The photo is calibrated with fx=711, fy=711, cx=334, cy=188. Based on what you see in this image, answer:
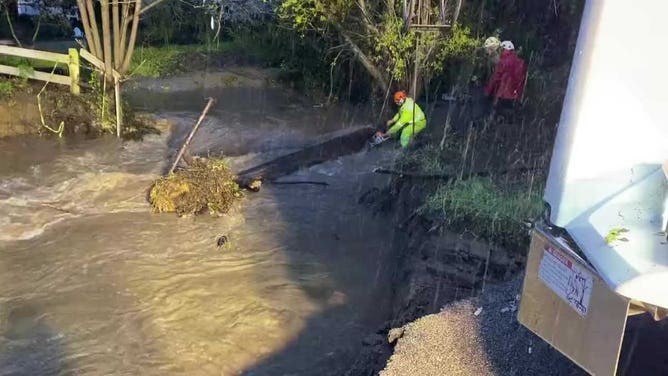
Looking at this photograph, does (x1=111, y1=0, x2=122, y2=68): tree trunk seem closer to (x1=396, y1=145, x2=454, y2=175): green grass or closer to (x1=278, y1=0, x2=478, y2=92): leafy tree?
(x1=278, y1=0, x2=478, y2=92): leafy tree

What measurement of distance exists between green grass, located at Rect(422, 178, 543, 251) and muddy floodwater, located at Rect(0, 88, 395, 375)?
1.11m

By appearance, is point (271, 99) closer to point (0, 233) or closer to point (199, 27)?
point (199, 27)

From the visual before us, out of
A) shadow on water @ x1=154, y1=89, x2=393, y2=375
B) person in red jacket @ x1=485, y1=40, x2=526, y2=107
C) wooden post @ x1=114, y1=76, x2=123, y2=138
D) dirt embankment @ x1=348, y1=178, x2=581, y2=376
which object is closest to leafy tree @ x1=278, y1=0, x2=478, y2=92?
shadow on water @ x1=154, y1=89, x2=393, y2=375

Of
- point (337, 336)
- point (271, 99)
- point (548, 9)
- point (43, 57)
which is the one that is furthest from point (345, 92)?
point (337, 336)

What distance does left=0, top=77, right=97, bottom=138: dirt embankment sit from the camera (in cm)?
1405

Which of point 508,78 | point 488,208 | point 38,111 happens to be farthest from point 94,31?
point 488,208

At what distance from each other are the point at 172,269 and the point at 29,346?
2087 millimetres

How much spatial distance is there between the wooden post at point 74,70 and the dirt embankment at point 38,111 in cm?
16

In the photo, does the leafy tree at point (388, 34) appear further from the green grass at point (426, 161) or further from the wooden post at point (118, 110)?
the wooden post at point (118, 110)

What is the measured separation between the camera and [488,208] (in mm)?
8227

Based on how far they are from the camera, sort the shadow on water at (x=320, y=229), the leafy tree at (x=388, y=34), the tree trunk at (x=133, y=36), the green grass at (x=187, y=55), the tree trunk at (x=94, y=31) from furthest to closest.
Result: the green grass at (x=187, y=55) < the tree trunk at (x=133, y=36) < the tree trunk at (x=94, y=31) < the leafy tree at (x=388, y=34) < the shadow on water at (x=320, y=229)

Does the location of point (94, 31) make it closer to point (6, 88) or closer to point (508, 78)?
point (6, 88)

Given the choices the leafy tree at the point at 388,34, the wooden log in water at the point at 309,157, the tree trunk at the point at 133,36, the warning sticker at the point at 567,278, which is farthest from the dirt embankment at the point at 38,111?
the warning sticker at the point at 567,278

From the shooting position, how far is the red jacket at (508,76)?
11516 millimetres
